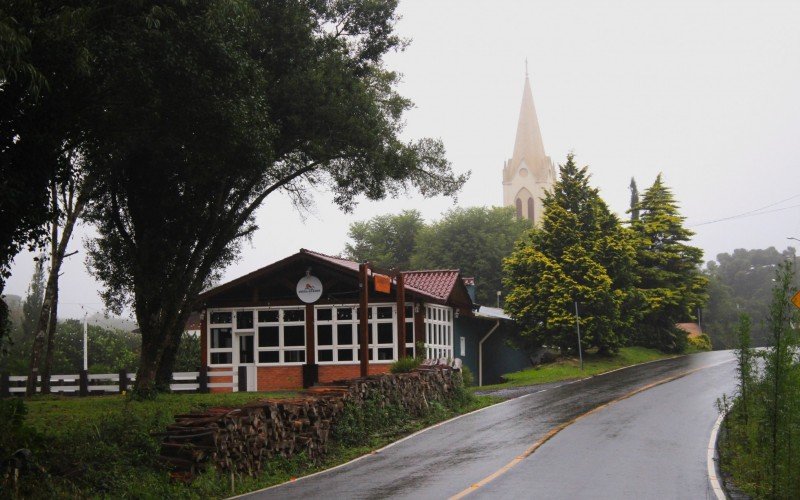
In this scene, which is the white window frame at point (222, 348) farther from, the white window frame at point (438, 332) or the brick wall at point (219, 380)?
the white window frame at point (438, 332)

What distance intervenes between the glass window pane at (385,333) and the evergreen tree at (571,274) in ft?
28.3

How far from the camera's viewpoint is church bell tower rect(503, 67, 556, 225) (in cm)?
11131

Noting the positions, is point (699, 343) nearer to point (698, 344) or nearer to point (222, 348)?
point (698, 344)

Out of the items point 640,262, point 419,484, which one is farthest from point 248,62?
point 640,262

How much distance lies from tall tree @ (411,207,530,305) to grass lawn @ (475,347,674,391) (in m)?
30.6

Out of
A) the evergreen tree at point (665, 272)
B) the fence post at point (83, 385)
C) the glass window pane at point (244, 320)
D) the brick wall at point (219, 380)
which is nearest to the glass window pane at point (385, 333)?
the glass window pane at point (244, 320)

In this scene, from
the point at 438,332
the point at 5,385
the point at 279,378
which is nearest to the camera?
the point at 5,385

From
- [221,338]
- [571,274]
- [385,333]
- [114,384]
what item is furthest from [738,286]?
[114,384]

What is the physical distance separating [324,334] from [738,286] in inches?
3564

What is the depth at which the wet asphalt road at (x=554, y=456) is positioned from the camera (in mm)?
11570

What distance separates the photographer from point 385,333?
106 ft

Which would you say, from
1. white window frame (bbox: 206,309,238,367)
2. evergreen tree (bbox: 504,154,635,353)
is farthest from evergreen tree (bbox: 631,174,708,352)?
white window frame (bbox: 206,309,238,367)

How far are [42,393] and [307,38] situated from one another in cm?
1650

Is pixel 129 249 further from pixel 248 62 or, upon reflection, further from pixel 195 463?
pixel 195 463
